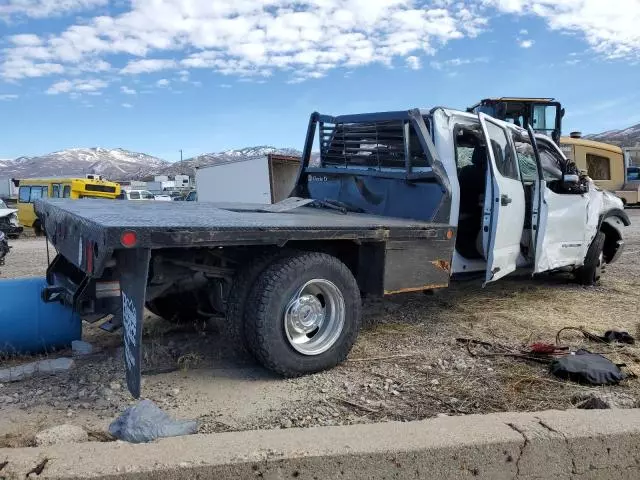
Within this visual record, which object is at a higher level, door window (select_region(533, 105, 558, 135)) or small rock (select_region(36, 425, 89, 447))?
door window (select_region(533, 105, 558, 135))

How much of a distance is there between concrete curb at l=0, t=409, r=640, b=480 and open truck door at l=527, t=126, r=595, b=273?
320cm

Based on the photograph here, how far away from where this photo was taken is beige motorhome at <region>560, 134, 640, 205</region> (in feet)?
60.1

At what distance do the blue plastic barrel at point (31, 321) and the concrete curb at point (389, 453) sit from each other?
6.50 ft

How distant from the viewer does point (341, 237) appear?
3977 millimetres

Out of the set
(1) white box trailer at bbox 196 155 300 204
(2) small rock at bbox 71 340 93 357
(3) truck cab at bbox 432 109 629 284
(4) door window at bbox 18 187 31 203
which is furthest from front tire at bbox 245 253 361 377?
(4) door window at bbox 18 187 31 203

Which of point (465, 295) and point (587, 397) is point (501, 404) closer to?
point (587, 397)

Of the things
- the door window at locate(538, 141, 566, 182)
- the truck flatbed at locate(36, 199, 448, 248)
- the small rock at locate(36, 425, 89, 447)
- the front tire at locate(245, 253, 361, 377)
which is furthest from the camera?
the door window at locate(538, 141, 566, 182)

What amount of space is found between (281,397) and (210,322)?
6.58 ft

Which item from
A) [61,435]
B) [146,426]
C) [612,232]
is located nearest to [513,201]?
[612,232]

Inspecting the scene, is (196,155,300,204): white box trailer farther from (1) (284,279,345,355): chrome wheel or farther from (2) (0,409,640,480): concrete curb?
(2) (0,409,640,480): concrete curb

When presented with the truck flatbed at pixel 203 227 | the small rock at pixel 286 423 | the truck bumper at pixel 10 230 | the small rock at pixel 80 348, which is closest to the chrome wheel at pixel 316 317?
the truck flatbed at pixel 203 227

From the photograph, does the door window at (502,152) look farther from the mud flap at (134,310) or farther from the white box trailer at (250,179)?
the white box trailer at (250,179)

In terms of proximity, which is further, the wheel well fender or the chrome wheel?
the wheel well fender

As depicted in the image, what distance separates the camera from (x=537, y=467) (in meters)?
2.87
